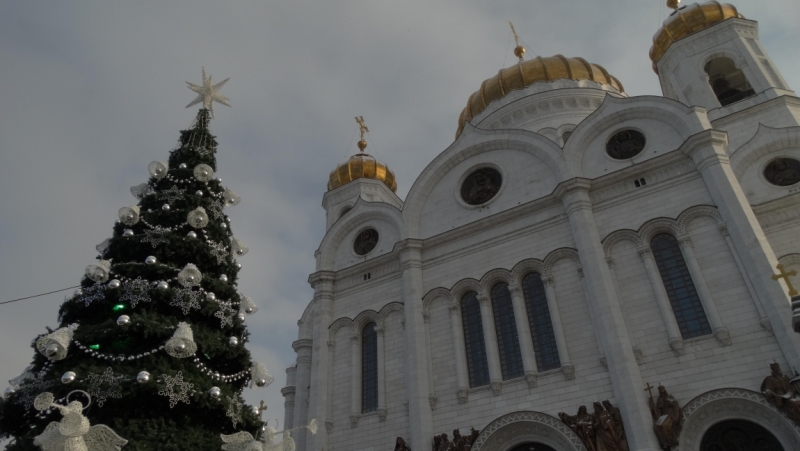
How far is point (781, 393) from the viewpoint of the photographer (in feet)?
35.8

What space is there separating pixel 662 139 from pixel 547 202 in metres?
3.69

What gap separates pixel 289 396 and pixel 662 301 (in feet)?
54.1

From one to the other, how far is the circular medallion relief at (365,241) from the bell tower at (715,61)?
12.1m

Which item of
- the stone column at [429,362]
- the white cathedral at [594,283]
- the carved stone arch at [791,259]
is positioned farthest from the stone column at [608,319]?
the stone column at [429,362]

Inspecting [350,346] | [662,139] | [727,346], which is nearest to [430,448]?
[350,346]

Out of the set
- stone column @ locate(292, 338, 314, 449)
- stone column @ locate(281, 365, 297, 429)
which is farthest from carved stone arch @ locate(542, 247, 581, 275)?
stone column @ locate(281, 365, 297, 429)

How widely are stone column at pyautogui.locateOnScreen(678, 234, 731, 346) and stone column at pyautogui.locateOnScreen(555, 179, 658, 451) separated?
6.11 ft

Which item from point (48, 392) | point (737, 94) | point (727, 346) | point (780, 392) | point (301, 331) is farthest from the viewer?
point (301, 331)

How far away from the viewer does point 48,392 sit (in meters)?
7.21

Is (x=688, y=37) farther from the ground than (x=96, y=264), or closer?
farther from the ground

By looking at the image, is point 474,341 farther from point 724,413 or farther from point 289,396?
point 289,396

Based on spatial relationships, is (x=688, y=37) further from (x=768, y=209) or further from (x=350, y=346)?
(x=350, y=346)

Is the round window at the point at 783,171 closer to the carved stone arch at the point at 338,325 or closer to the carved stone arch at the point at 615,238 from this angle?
the carved stone arch at the point at 615,238

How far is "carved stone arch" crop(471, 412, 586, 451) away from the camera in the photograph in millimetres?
13000
